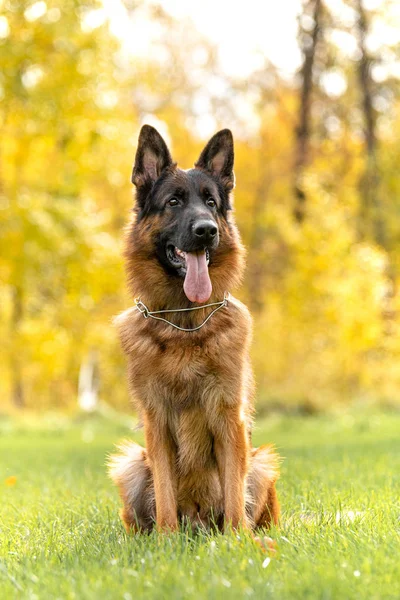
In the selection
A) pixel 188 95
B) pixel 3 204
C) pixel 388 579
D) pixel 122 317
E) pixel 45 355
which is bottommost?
pixel 45 355

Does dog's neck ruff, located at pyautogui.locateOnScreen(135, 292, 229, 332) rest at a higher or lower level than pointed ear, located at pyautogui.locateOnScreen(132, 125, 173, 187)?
lower

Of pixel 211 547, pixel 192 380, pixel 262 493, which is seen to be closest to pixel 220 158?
pixel 192 380

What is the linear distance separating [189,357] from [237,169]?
94.7 ft

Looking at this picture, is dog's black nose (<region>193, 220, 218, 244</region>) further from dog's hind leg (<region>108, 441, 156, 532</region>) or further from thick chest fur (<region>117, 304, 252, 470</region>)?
dog's hind leg (<region>108, 441, 156, 532</region>)

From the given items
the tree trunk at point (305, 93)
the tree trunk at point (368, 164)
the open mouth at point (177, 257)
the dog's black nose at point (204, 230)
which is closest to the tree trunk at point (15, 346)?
the tree trunk at point (305, 93)

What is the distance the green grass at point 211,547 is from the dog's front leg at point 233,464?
0.95 ft

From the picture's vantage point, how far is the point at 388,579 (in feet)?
10.2

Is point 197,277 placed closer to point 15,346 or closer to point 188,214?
point 188,214

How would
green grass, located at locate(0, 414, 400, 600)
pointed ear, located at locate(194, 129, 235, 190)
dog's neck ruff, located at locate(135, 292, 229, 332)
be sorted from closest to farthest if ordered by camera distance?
green grass, located at locate(0, 414, 400, 600) < dog's neck ruff, located at locate(135, 292, 229, 332) < pointed ear, located at locate(194, 129, 235, 190)

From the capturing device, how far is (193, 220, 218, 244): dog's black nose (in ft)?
15.1

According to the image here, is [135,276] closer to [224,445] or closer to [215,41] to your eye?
[224,445]

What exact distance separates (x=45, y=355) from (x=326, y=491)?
1543 centimetres

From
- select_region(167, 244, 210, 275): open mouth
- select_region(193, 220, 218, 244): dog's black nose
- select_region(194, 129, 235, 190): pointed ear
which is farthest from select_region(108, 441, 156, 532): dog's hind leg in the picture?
select_region(194, 129, 235, 190): pointed ear

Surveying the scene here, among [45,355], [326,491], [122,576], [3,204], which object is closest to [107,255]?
[3,204]
